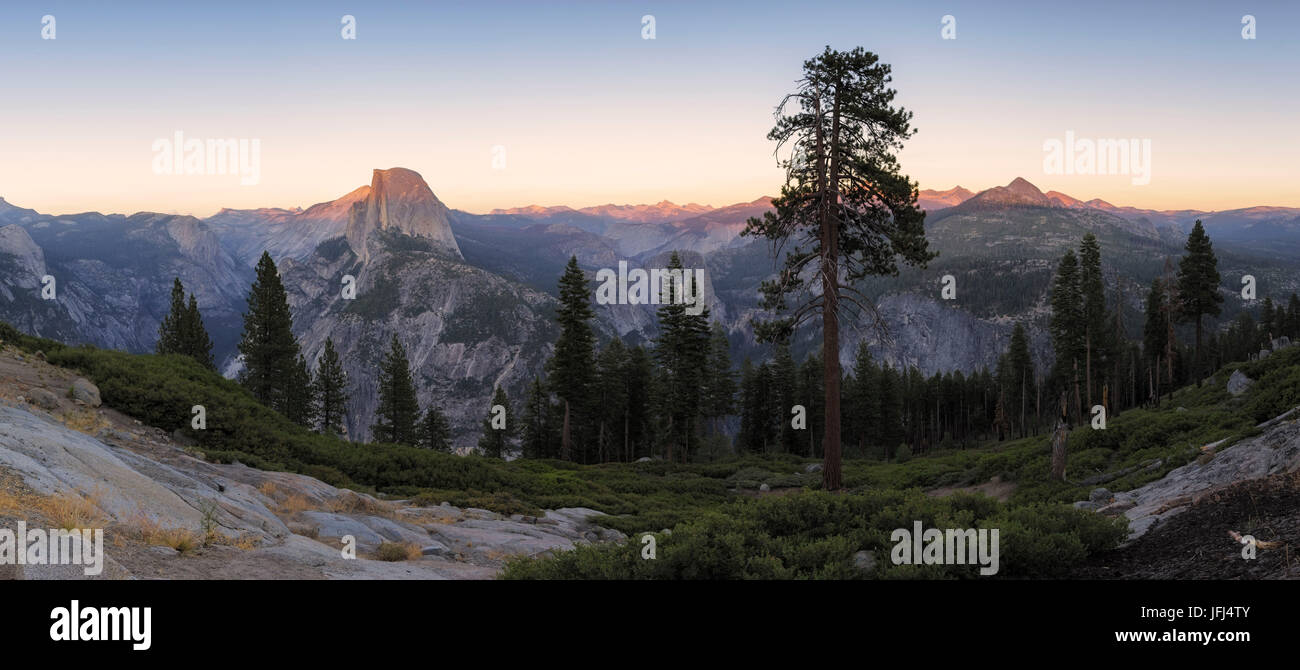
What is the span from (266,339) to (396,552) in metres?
48.0

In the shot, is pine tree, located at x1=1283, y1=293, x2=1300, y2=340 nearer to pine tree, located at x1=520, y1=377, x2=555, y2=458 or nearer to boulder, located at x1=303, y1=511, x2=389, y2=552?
pine tree, located at x1=520, y1=377, x2=555, y2=458

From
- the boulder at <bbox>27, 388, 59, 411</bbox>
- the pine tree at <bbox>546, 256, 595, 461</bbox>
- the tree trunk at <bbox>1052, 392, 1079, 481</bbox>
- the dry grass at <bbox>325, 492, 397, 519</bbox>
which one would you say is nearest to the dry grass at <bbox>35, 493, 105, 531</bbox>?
the dry grass at <bbox>325, 492, 397, 519</bbox>

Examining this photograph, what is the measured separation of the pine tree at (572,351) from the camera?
47000 millimetres

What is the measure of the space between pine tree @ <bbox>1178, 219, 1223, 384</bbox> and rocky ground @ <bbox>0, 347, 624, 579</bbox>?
6147 centimetres

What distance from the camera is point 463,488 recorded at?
22109 millimetres

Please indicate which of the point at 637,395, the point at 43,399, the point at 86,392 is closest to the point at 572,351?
the point at 637,395

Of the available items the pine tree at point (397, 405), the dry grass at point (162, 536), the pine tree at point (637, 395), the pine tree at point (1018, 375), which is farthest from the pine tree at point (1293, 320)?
the dry grass at point (162, 536)

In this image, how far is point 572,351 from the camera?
158ft

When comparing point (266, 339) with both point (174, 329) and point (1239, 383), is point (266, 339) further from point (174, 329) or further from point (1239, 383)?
point (1239, 383)

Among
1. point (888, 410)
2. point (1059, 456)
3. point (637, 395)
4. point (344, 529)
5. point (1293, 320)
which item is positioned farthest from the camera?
point (1293, 320)
